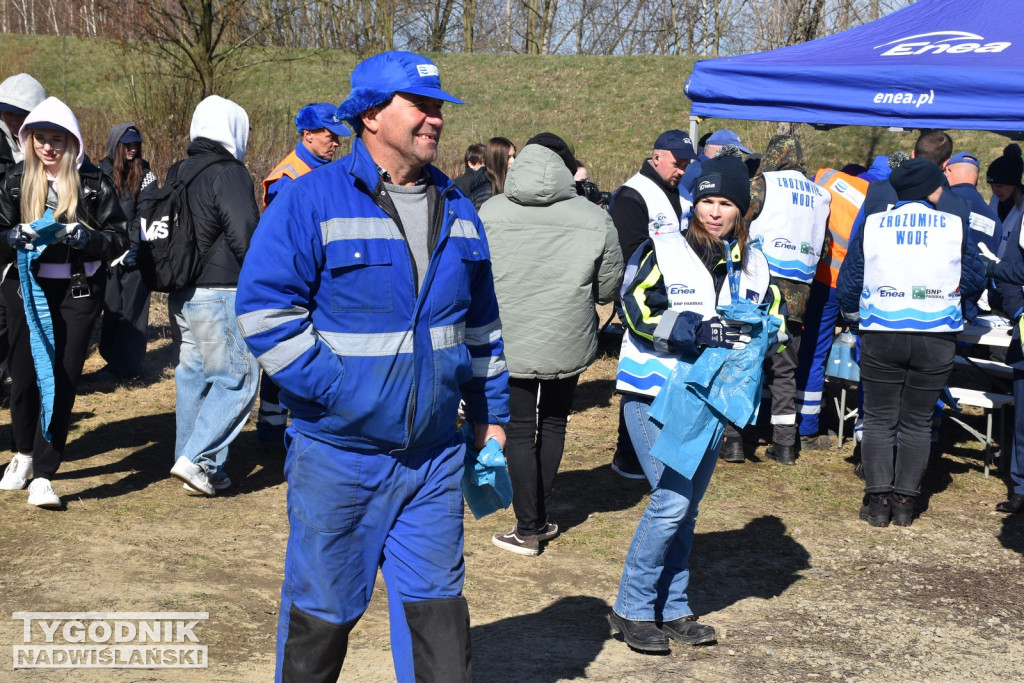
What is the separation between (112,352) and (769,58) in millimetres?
5490

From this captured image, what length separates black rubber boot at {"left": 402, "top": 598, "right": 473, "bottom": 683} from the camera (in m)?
2.93

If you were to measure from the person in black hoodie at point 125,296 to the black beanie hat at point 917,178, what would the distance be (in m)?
5.24

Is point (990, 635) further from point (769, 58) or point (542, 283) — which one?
point (769, 58)

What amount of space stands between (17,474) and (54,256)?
1205 mm

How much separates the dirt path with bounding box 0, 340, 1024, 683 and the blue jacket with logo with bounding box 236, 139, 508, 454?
4.72ft

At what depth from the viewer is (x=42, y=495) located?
17.9 feet

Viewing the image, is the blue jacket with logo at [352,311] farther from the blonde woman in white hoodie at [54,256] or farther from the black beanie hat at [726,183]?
the blonde woman in white hoodie at [54,256]

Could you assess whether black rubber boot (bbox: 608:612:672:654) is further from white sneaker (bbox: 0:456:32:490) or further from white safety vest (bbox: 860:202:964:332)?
white sneaker (bbox: 0:456:32:490)

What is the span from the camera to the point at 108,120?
18.6m

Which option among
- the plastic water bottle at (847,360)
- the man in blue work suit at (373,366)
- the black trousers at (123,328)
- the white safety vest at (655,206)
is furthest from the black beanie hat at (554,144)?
the black trousers at (123,328)

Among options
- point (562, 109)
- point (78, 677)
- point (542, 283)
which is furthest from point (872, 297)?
point (562, 109)

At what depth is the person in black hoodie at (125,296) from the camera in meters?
8.13

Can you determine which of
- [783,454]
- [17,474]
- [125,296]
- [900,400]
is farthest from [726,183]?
[125,296]

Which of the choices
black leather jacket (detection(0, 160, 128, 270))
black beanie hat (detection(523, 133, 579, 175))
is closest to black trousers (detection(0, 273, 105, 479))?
black leather jacket (detection(0, 160, 128, 270))
